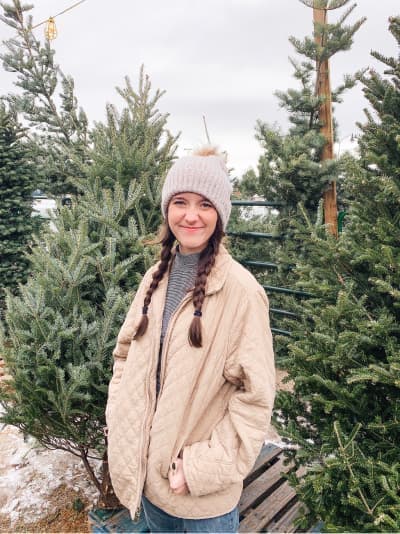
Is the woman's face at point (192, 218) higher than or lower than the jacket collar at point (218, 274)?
higher

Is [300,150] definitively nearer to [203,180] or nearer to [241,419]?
[203,180]

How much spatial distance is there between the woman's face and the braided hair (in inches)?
2.3

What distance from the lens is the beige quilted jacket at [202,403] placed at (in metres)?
1.43

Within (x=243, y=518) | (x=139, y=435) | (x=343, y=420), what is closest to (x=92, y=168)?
(x=139, y=435)

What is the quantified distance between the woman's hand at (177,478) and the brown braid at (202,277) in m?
0.46

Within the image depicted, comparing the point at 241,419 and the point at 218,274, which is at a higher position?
the point at 218,274

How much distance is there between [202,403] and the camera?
149 cm

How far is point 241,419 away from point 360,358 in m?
0.79

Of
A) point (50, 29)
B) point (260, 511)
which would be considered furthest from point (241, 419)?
point (50, 29)

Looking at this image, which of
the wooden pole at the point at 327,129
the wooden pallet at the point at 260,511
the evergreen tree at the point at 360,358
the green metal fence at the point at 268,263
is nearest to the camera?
the evergreen tree at the point at 360,358

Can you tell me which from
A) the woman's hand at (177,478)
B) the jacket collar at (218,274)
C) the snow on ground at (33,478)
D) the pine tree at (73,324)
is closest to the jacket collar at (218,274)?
the jacket collar at (218,274)

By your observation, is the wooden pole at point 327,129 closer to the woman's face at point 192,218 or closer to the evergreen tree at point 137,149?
the evergreen tree at point 137,149

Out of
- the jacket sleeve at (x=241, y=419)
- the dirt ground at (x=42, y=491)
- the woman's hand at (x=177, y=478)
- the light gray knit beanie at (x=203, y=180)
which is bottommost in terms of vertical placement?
the dirt ground at (x=42, y=491)

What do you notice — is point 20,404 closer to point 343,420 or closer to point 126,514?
point 126,514
